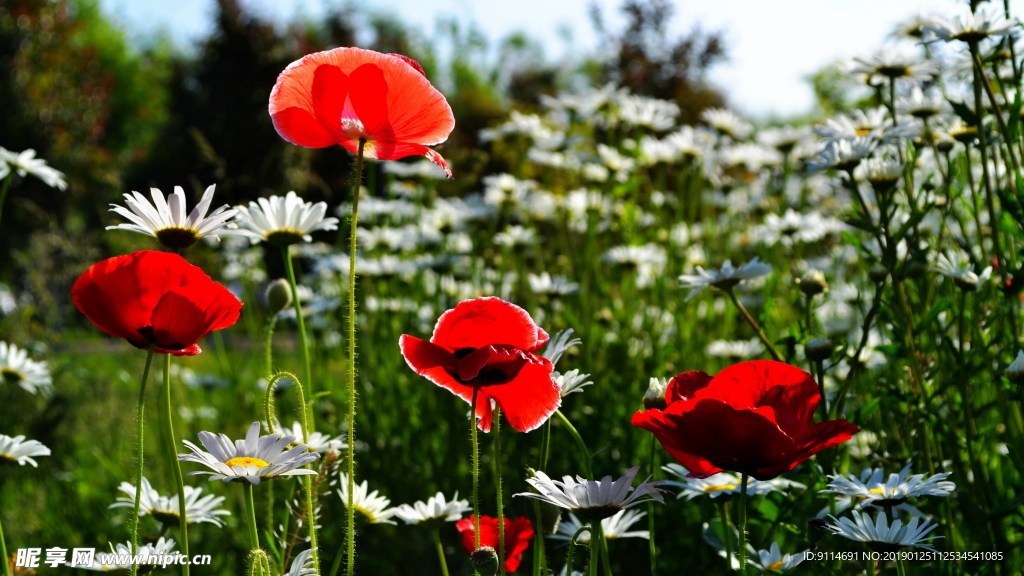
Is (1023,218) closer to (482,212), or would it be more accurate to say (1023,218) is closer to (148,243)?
(482,212)

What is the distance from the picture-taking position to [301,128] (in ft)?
3.45

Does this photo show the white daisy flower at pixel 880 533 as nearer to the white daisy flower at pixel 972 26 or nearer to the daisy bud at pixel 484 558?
the daisy bud at pixel 484 558

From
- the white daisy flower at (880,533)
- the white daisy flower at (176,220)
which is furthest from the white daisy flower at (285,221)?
the white daisy flower at (880,533)

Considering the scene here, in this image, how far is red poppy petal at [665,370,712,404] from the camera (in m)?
1.02

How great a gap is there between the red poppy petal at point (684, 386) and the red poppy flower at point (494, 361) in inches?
5.0

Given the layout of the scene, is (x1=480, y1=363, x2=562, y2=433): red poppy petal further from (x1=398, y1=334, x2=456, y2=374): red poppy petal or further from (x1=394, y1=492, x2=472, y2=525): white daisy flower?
(x1=394, y1=492, x2=472, y2=525): white daisy flower

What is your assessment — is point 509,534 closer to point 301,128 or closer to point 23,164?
point 301,128

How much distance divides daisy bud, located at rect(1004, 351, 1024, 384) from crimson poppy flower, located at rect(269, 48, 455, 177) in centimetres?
95

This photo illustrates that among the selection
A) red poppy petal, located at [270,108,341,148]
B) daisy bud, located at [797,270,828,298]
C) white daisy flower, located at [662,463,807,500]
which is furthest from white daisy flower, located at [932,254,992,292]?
red poppy petal, located at [270,108,341,148]

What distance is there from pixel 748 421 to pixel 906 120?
143 cm

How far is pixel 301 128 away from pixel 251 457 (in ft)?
1.26

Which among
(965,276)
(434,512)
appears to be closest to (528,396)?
(434,512)

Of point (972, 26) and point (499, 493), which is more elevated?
point (972, 26)

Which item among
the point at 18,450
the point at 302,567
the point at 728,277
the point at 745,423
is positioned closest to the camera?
the point at 745,423
